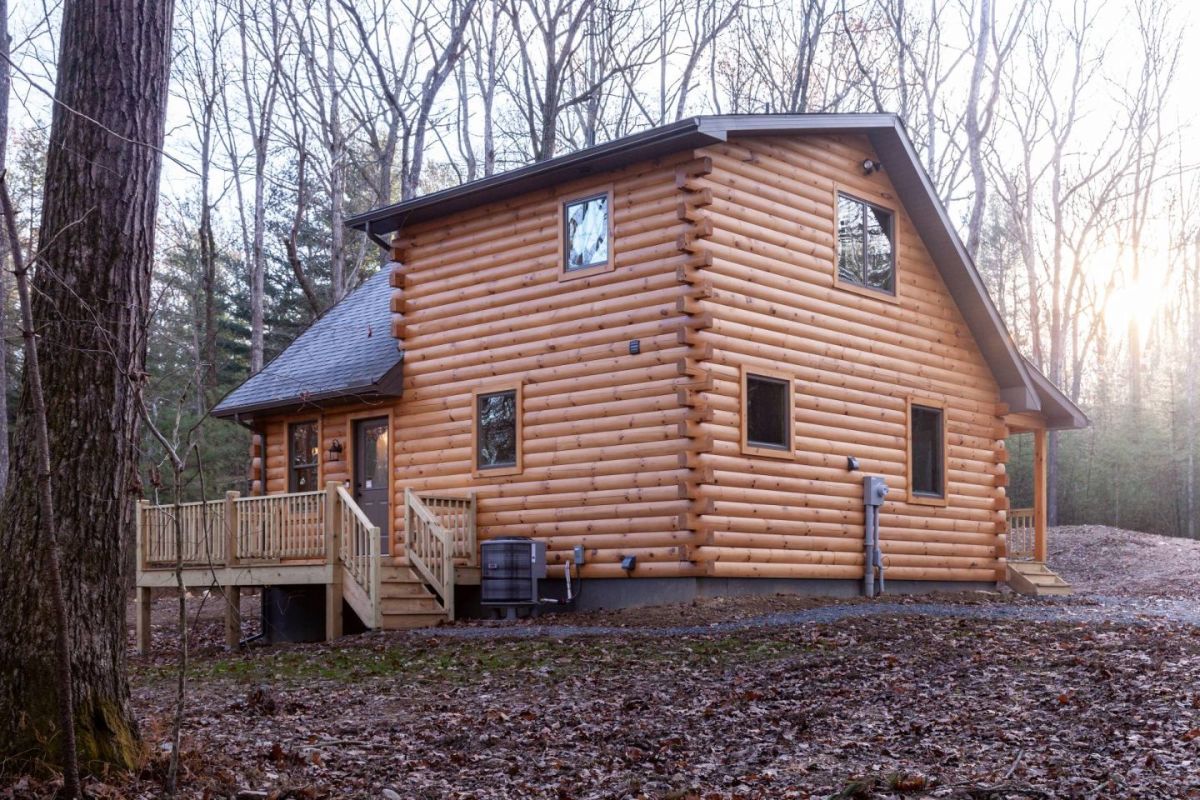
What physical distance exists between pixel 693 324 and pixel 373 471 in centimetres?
628

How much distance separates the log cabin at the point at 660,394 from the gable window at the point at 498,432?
0.11 ft

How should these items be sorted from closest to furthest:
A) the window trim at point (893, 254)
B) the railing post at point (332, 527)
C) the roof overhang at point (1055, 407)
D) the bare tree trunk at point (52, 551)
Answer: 1. the bare tree trunk at point (52, 551)
2. the railing post at point (332, 527)
3. the window trim at point (893, 254)
4. the roof overhang at point (1055, 407)

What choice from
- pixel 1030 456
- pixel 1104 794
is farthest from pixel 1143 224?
pixel 1104 794

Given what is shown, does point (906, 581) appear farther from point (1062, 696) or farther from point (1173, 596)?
point (1062, 696)

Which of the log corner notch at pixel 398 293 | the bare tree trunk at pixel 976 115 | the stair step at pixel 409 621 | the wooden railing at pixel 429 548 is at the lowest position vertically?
the stair step at pixel 409 621

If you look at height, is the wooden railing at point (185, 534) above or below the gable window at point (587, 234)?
below

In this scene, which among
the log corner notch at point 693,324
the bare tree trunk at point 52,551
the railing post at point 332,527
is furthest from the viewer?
the railing post at point 332,527

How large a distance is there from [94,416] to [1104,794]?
18.0 ft

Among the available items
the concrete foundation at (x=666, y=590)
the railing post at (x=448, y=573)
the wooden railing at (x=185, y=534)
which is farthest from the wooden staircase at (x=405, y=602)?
the wooden railing at (x=185, y=534)

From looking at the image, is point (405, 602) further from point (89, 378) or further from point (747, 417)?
point (89, 378)

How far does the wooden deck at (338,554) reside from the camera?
14.6 metres

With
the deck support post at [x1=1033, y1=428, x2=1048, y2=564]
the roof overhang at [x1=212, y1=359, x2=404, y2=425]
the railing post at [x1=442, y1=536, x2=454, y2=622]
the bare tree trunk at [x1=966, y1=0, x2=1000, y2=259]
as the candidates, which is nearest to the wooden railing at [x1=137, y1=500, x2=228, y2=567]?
the roof overhang at [x1=212, y1=359, x2=404, y2=425]

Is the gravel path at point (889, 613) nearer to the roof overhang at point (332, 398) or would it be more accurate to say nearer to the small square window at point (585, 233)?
the roof overhang at point (332, 398)

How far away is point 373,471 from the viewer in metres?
18.1
